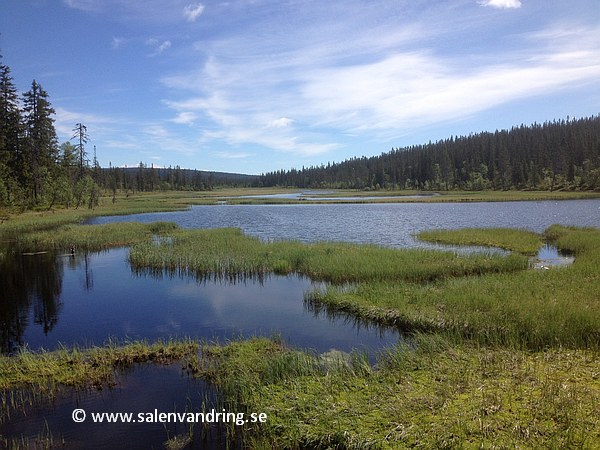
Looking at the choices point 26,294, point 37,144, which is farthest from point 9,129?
point 26,294

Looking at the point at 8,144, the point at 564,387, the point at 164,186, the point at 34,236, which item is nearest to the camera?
the point at 564,387

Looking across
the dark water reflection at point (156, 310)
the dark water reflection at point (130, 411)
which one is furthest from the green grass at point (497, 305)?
the dark water reflection at point (130, 411)

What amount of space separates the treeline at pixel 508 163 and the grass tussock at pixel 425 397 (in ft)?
392

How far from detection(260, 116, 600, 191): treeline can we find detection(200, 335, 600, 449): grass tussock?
120m

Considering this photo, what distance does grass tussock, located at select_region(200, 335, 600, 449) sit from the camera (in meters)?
6.97

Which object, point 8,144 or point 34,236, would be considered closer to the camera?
point 34,236

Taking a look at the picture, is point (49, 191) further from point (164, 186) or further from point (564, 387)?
point (164, 186)

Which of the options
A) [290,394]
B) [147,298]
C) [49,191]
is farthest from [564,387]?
[49,191]

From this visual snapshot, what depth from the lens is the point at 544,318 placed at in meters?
12.2

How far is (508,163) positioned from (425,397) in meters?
149

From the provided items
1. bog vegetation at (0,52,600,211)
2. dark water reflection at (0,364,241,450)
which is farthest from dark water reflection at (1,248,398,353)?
bog vegetation at (0,52,600,211)

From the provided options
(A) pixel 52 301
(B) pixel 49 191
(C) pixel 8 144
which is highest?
(C) pixel 8 144

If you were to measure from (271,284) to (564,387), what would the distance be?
49.2 ft

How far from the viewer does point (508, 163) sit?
139 meters
